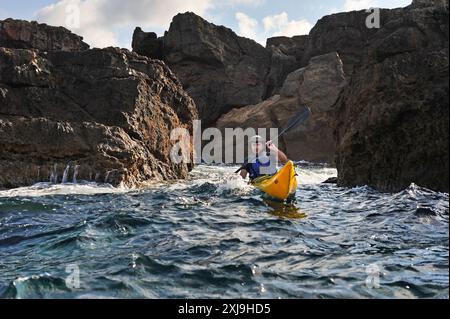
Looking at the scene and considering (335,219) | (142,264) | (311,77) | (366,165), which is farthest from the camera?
(311,77)

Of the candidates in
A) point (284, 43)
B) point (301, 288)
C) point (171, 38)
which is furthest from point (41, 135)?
point (284, 43)

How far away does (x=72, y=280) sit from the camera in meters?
4.07

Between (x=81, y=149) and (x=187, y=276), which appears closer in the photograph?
(x=187, y=276)

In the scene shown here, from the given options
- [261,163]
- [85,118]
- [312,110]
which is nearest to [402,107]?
[261,163]

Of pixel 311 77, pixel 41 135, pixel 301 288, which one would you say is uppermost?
pixel 311 77

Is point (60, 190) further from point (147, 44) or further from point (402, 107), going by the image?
point (147, 44)

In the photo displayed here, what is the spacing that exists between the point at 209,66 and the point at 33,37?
13774mm

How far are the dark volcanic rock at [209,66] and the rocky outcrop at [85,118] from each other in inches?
765

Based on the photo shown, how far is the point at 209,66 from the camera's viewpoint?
3697cm

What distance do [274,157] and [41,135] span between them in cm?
541

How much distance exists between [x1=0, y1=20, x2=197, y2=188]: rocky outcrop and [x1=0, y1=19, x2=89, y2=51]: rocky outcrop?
14.9 meters

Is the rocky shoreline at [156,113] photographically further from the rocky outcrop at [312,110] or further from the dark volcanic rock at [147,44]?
the dark volcanic rock at [147,44]

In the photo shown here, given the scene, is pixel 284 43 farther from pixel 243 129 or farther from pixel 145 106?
pixel 145 106

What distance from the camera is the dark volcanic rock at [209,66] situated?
34.6m
